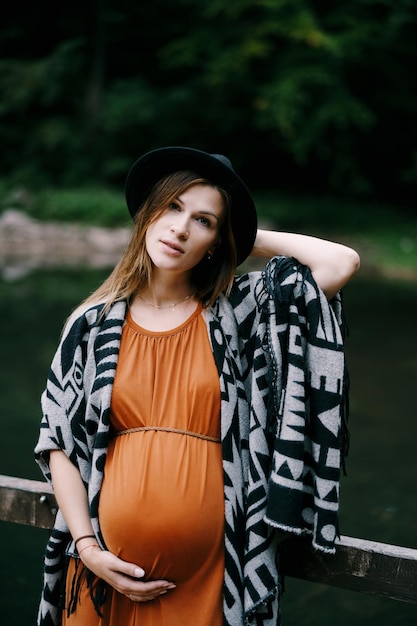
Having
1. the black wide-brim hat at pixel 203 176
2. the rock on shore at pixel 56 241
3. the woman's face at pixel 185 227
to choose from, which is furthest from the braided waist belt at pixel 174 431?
the rock on shore at pixel 56 241

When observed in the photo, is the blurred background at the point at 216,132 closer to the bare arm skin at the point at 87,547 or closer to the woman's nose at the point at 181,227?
the bare arm skin at the point at 87,547

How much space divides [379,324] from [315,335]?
7.93m

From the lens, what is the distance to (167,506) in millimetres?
1626

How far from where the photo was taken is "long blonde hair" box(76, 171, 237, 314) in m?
1.77

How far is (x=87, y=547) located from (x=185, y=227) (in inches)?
31.2

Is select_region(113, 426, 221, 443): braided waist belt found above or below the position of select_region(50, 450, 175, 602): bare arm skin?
above

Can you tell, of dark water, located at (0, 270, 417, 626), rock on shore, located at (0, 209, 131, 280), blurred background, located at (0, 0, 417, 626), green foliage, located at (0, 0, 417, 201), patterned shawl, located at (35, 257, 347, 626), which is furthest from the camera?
green foliage, located at (0, 0, 417, 201)

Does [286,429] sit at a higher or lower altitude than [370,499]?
higher

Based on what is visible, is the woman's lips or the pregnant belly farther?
the woman's lips

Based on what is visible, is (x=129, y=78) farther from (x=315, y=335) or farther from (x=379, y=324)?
(x=315, y=335)

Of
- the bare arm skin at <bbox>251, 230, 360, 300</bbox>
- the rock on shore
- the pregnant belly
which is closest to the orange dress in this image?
A: the pregnant belly

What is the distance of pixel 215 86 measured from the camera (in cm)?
2048

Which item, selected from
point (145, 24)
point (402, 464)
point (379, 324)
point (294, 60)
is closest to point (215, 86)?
point (294, 60)

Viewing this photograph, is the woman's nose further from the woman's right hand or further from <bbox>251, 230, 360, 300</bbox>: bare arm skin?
the woman's right hand
